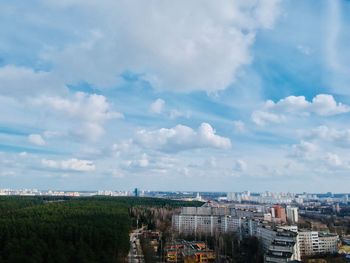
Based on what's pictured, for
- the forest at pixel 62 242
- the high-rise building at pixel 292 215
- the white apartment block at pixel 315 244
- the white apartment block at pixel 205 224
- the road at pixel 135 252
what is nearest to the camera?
the forest at pixel 62 242

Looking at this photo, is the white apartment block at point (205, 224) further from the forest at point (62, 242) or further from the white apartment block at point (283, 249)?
the forest at point (62, 242)

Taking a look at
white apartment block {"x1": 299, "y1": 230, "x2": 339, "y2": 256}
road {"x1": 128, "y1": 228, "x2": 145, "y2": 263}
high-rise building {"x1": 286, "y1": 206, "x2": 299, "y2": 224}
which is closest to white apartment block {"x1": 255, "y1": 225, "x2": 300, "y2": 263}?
white apartment block {"x1": 299, "y1": 230, "x2": 339, "y2": 256}

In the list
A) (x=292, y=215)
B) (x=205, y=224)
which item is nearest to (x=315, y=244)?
(x=205, y=224)

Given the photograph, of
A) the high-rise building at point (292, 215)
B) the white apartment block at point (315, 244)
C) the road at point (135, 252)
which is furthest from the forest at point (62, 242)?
the high-rise building at point (292, 215)

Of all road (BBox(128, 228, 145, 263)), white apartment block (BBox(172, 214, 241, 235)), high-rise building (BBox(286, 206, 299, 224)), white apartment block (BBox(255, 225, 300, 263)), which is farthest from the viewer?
high-rise building (BBox(286, 206, 299, 224))

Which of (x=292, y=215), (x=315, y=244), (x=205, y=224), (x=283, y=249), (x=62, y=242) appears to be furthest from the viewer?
(x=292, y=215)

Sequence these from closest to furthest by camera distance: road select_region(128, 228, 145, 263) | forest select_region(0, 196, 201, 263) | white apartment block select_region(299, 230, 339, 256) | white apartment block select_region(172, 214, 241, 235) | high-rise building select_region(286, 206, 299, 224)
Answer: forest select_region(0, 196, 201, 263) < road select_region(128, 228, 145, 263) < white apartment block select_region(299, 230, 339, 256) < white apartment block select_region(172, 214, 241, 235) < high-rise building select_region(286, 206, 299, 224)

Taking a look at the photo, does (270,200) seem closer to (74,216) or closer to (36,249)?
(74,216)

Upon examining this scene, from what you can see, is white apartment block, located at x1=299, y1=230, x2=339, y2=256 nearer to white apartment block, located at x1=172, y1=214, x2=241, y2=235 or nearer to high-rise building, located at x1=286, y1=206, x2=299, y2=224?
white apartment block, located at x1=172, y1=214, x2=241, y2=235

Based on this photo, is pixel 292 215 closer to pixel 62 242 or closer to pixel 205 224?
pixel 205 224

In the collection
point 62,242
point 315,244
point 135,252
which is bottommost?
point 135,252

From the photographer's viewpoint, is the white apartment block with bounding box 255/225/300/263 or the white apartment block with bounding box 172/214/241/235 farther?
the white apartment block with bounding box 172/214/241/235

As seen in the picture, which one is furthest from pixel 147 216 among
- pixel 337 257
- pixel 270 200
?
pixel 270 200
